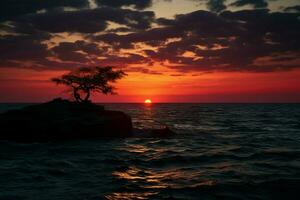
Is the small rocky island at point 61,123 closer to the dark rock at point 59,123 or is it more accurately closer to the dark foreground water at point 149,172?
the dark rock at point 59,123

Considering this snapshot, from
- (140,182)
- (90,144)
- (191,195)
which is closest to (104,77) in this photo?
(90,144)

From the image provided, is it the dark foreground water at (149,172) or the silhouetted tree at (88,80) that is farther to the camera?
the silhouetted tree at (88,80)

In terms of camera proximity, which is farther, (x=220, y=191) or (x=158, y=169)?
(x=158, y=169)

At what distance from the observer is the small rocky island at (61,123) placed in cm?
3978

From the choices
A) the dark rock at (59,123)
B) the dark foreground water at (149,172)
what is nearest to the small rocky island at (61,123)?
the dark rock at (59,123)

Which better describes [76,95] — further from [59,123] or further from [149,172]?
[149,172]

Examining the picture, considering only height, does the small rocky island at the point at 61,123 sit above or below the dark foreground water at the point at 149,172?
above

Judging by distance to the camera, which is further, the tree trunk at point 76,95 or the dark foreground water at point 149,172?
the tree trunk at point 76,95

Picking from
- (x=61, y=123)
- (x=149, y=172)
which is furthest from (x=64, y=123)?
(x=149, y=172)

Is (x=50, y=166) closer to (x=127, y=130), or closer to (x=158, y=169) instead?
(x=158, y=169)

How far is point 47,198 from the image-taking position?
1555 centimetres

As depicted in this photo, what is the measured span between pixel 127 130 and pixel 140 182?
1053 inches

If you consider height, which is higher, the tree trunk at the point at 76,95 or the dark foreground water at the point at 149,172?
the tree trunk at the point at 76,95

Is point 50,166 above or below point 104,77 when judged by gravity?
below
